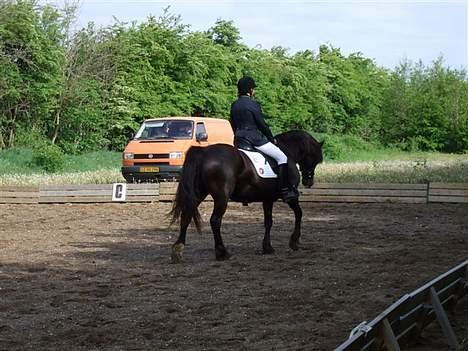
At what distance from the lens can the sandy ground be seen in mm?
6801

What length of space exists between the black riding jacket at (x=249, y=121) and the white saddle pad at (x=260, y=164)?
0.50 ft

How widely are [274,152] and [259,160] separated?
25cm

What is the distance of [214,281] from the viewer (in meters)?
9.31

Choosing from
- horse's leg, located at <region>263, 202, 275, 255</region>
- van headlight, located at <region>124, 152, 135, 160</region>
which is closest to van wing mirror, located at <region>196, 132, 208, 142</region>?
van headlight, located at <region>124, 152, 135, 160</region>

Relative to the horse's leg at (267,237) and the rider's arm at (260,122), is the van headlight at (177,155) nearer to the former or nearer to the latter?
the horse's leg at (267,237)

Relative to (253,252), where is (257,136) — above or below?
above

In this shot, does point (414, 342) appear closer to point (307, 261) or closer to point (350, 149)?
point (307, 261)

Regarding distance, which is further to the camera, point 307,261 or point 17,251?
point 17,251

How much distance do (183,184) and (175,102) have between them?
25916 millimetres

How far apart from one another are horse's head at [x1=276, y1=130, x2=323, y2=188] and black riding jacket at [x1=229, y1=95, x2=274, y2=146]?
0.73 metres

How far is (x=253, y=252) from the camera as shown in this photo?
11680 millimetres

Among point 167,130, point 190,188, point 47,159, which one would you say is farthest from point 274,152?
point 47,159

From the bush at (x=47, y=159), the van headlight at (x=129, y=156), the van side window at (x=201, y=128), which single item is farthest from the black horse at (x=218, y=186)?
the bush at (x=47, y=159)

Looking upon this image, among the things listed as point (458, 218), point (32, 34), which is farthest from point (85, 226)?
point (32, 34)
